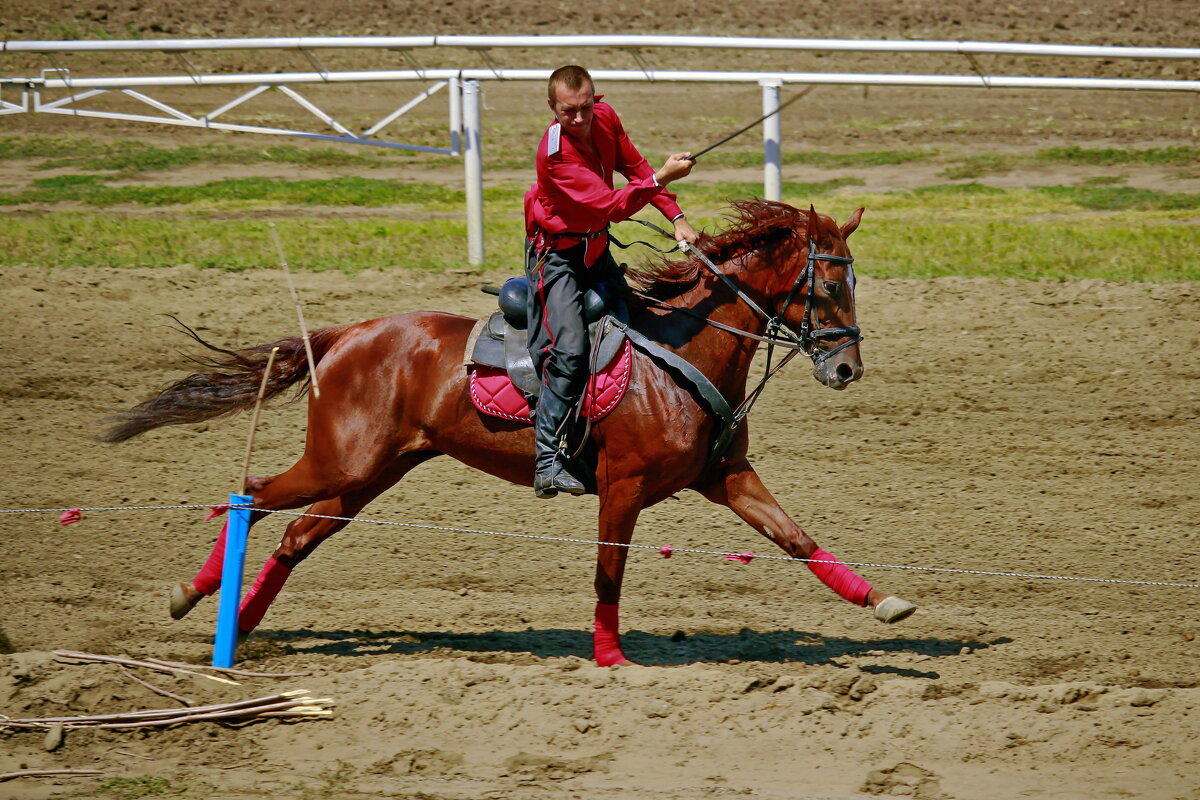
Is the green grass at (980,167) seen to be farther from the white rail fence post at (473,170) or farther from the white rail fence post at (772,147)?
the white rail fence post at (473,170)

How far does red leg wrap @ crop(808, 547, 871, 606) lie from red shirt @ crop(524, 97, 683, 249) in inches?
69.0

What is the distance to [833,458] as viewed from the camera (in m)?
9.23

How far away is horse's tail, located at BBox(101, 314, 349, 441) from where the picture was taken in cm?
678

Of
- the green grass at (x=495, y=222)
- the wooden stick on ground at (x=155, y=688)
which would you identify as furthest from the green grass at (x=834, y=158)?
the wooden stick on ground at (x=155, y=688)

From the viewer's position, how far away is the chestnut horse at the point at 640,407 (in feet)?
19.9

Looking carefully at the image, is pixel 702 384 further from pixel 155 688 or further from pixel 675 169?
pixel 155 688

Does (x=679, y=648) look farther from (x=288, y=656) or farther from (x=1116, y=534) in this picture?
(x=1116, y=534)

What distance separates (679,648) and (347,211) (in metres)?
10.5

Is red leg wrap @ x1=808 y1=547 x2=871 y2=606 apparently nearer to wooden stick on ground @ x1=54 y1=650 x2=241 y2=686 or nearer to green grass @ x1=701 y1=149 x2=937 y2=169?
wooden stick on ground @ x1=54 y1=650 x2=241 y2=686

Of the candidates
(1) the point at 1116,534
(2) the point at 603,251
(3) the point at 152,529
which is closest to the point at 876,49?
(1) the point at 1116,534

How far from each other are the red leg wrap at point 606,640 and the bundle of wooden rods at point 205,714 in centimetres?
125

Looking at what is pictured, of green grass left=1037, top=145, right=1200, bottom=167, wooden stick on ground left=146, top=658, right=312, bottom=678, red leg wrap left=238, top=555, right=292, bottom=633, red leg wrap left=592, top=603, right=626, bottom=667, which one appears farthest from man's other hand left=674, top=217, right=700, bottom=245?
green grass left=1037, top=145, right=1200, bottom=167

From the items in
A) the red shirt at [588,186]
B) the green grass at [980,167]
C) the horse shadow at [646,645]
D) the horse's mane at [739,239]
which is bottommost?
the horse shadow at [646,645]

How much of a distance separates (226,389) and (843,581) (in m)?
3.22
